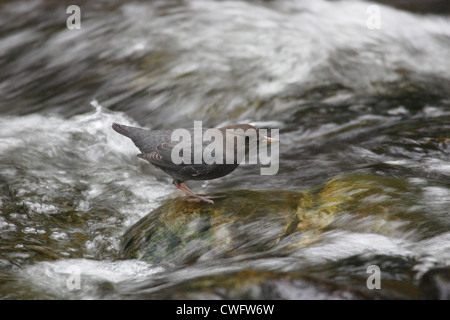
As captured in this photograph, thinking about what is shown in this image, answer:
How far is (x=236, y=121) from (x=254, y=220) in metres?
3.33

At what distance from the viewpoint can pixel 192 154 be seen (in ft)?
13.7

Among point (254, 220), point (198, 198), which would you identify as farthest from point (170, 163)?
point (254, 220)

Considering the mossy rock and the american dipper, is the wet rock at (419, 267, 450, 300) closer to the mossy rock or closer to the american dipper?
the mossy rock

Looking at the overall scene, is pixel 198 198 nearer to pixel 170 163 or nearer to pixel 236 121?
pixel 170 163

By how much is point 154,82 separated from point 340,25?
3.90m

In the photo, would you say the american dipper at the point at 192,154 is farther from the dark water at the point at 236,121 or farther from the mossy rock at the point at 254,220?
the dark water at the point at 236,121

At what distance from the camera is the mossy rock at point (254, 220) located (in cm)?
375

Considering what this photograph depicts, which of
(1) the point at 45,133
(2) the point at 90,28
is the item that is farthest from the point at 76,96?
(2) the point at 90,28

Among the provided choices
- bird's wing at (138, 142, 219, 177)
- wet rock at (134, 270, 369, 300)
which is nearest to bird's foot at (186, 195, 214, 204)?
bird's wing at (138, 142, 219, 177)

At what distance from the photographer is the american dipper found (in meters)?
Result: 4.06

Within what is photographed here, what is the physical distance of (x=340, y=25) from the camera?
30.4 feet

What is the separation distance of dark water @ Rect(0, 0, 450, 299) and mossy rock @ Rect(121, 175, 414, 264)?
0.7 inches

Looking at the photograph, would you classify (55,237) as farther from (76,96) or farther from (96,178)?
(76,96)
